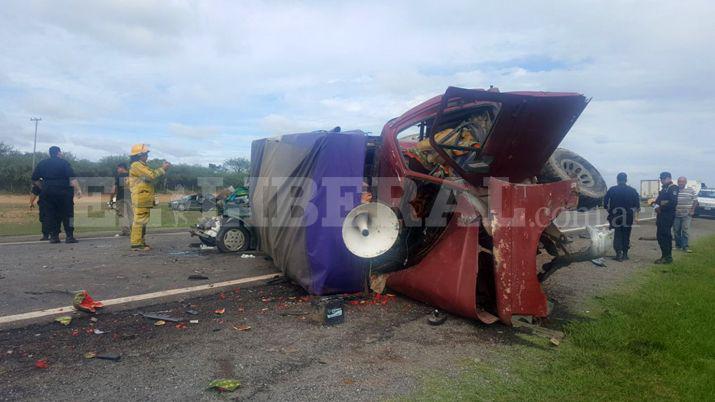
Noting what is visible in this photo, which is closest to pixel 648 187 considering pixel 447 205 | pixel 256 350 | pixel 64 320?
pixel 447 205

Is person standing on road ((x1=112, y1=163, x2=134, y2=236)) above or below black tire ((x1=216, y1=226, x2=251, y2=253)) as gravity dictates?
above

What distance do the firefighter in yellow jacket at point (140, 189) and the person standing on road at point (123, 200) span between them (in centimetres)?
248

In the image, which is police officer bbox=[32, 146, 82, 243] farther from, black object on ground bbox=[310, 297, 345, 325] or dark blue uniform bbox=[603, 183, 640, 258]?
dark blue uniform bbox=[603, 183, 640, 258]

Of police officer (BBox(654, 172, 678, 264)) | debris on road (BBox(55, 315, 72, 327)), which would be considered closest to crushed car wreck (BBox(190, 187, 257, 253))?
debris on road (BBox(55, 315, 72, 327))

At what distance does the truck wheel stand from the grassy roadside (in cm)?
133

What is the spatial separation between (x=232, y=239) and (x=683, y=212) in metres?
9.68

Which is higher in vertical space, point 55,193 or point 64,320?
point 55,193

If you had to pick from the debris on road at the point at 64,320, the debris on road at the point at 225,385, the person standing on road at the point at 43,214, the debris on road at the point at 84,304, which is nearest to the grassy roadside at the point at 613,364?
the debris on road at the point at 225,385

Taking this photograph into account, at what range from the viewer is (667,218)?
28.8 ft

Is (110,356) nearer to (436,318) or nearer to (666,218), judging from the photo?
(436,318)

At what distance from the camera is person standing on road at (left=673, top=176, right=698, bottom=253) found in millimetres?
10094

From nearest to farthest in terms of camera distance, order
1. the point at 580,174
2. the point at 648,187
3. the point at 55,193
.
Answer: the point at 580,174
the point at 55,193
the point at 648,187

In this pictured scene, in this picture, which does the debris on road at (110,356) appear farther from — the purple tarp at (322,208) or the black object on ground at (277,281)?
the black object on ground at (277,281)

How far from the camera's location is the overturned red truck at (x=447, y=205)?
4457 mm
